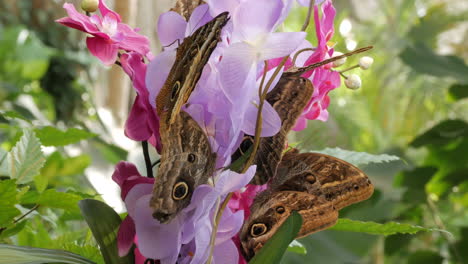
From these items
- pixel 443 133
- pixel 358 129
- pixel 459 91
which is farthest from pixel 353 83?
pixel 358 129

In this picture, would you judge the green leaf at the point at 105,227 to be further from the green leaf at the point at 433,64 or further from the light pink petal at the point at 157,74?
the green leaf at the point at 433,64

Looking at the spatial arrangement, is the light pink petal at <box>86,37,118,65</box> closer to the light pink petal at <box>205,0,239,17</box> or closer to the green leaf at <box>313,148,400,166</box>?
the light pink petal at <box>205,0,239,17</box>

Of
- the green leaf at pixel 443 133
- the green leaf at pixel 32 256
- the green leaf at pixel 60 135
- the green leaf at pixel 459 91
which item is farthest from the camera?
the green leaf at pixel 459 91

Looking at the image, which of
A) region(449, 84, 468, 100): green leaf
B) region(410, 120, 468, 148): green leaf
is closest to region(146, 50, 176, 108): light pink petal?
region(410, 120, 468, 148): green leaf

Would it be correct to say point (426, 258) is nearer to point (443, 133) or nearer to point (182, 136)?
point (443, 133)

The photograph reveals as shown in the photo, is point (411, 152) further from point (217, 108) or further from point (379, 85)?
Result: point (217, 108)

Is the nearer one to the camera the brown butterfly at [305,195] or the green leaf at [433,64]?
the brown butterfly at [305,195]

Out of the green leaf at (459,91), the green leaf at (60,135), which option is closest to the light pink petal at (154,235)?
the green leaf at (60,135)
